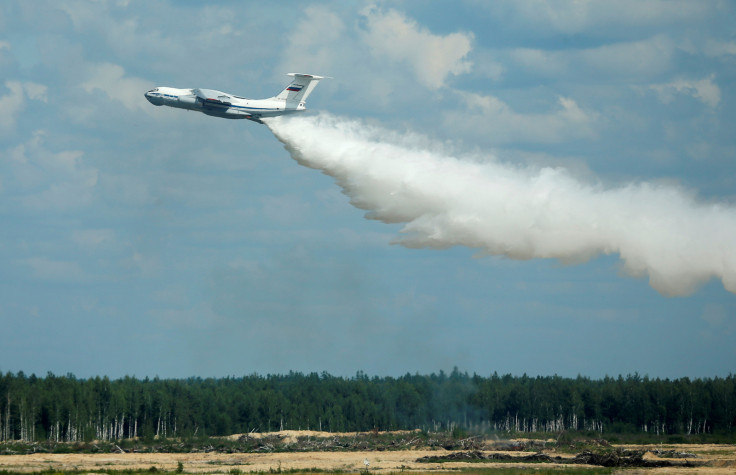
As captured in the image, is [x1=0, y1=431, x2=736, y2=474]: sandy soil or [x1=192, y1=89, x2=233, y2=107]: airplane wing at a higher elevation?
[x1=192, y1=89, x2=233, y2=107]: airplane wing

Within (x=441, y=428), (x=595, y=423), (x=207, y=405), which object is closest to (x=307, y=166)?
(x=441, y=428)

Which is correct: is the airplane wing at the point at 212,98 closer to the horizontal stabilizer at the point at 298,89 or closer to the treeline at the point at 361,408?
the horizontal stabilizer at the point at 298,89

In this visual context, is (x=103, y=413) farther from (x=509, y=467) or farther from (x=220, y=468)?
(x=509, y=467)

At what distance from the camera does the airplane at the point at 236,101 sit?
2500 inches

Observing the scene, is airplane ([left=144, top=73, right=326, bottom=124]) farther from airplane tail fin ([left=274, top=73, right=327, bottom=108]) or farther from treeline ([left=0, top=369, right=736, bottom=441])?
treeline ([left=0, top=369, right=736, bottom=441])

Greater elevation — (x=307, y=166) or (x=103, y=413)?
(x=307, y=166)

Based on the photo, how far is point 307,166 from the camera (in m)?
60.8

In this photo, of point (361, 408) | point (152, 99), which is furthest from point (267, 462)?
point (361, 408)

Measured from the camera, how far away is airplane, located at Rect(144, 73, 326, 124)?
6350cm

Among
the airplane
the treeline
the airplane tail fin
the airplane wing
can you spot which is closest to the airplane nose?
the airplane

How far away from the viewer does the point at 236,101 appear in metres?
63.7

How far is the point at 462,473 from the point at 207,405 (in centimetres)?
6596

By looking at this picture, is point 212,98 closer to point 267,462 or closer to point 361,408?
point 267,462

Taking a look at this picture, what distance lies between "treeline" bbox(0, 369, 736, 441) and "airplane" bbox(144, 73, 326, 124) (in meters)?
39.6
